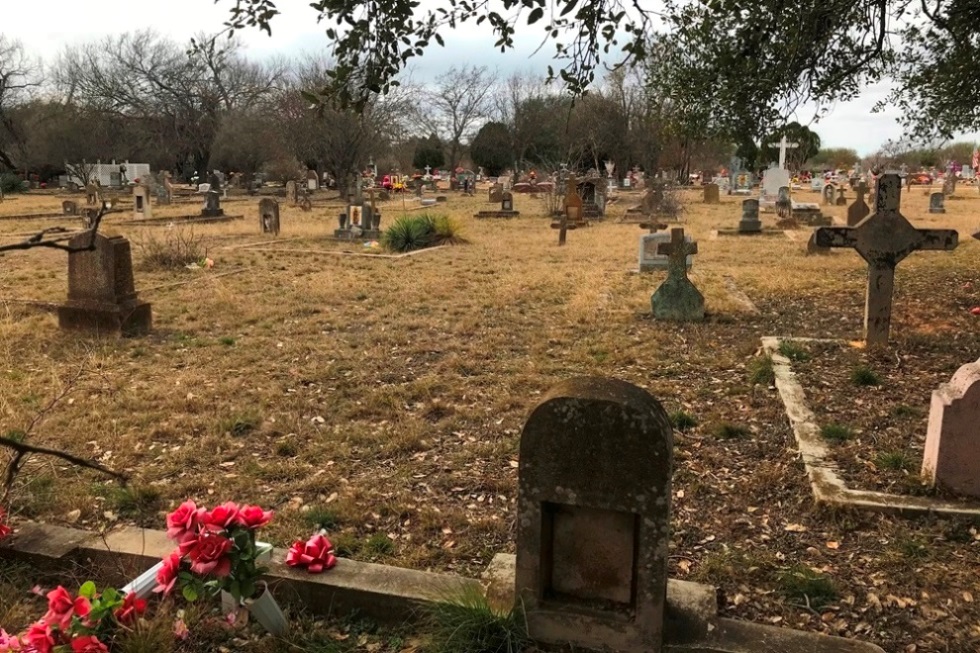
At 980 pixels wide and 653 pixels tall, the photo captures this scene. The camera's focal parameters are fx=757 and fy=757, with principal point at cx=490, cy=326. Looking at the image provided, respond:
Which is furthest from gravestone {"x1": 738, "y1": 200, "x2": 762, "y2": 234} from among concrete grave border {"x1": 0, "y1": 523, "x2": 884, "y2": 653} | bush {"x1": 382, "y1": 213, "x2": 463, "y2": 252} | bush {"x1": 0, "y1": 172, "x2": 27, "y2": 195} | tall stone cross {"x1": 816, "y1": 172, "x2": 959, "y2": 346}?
bush {"x1": 0, "y1": 172, "x2": 27, "y2": 195}

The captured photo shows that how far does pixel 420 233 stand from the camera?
52.0ft

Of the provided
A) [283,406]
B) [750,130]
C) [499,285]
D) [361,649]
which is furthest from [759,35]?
[361,649]

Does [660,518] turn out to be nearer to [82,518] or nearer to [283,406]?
[82,518]

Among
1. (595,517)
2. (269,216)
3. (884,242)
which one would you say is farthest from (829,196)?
(595,517)

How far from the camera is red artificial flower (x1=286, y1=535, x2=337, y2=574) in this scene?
119 inches

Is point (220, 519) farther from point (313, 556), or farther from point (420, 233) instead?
point (420, 233)

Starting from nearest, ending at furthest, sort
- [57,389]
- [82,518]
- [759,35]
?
[82,518], [57,389], [759,35]

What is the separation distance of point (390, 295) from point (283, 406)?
15.5 ft

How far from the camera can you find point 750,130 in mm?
8641

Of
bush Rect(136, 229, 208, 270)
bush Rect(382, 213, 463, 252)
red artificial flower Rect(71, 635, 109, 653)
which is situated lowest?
red artificial flower Rect(71, 635, 109, 653)

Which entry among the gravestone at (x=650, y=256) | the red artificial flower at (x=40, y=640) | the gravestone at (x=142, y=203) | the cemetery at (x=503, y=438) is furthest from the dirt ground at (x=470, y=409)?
the gravestone at (x=142, y=203)

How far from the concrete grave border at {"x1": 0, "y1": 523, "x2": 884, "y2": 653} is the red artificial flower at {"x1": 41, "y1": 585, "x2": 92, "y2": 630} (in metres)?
0.77

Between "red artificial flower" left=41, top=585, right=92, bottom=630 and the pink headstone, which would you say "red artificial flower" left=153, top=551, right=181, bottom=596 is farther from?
the pink headstone

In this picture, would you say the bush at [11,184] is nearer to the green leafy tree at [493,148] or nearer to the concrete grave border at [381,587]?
the green leafy tree at [493,148]
